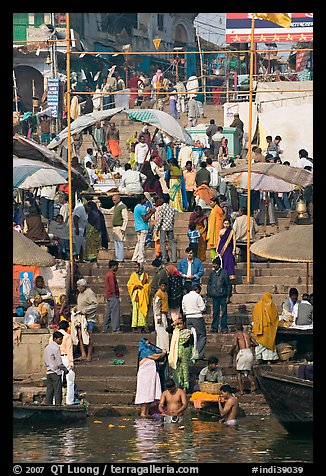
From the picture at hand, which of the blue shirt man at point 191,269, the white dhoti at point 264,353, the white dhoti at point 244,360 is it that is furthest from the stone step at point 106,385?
the blue shirt man at point 191,269

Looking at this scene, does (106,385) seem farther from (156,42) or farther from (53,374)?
(156,42)

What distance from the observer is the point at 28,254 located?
22.5 meters

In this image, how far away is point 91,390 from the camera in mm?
21547

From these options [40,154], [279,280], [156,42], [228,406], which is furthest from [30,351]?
[156,42]

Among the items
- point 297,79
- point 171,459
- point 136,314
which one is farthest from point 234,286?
point 297,79

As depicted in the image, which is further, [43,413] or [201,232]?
[201,232]

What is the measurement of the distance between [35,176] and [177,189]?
100 inches

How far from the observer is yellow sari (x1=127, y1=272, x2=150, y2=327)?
2281cm


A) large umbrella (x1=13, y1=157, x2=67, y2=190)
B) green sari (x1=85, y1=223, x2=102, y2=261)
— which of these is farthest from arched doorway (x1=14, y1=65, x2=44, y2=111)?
green sari (x1=85, y1=223, x2=102, y2=261)

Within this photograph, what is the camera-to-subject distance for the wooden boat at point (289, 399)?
19750mm

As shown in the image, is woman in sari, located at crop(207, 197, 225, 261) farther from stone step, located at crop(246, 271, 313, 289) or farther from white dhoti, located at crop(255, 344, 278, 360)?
white dhoti, located at crop(255, 344, 278, 360)

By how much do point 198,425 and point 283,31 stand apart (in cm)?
2155

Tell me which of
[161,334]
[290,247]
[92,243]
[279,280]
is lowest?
[161,334]
